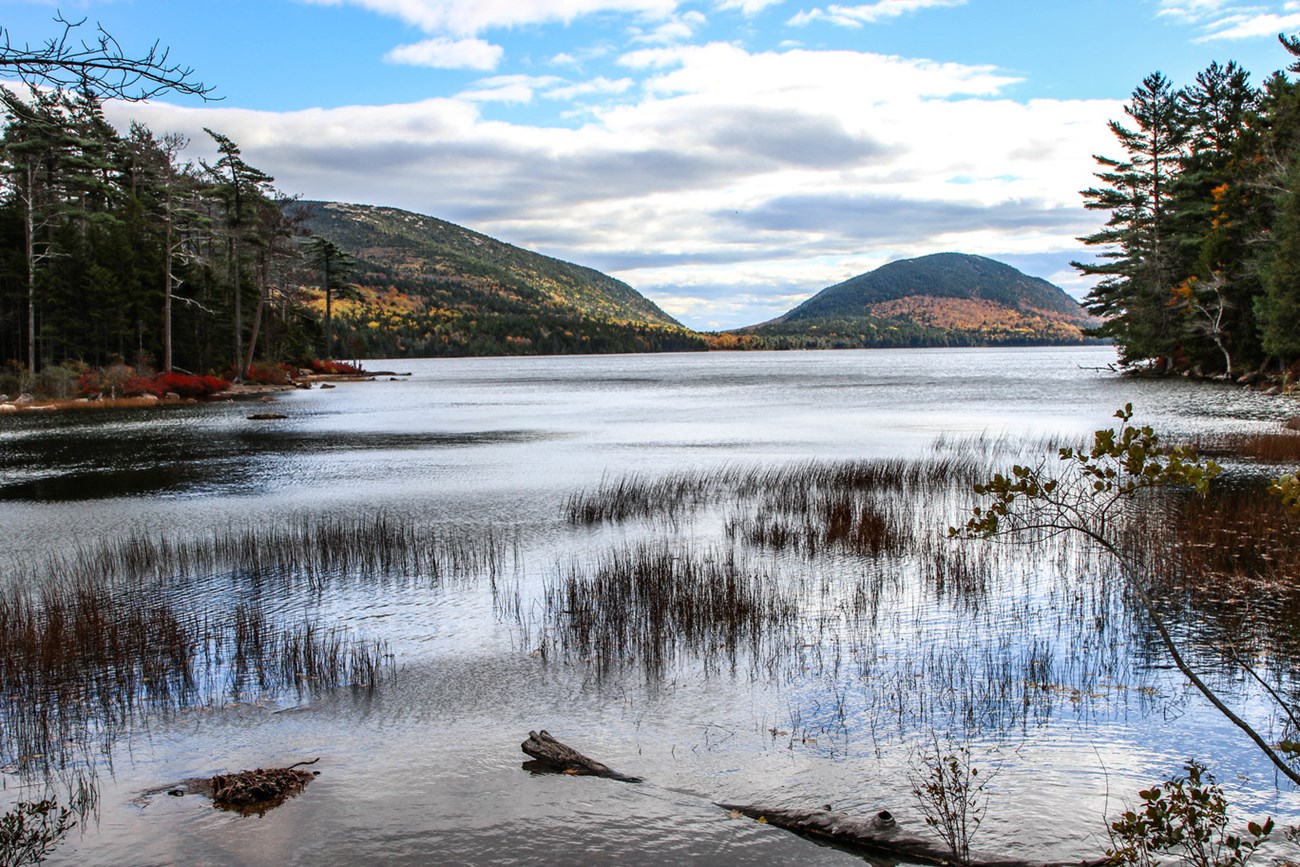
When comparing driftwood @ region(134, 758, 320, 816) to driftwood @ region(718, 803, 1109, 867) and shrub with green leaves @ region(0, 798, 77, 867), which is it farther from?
driftwood @ region(718, 803, 1109, 867)

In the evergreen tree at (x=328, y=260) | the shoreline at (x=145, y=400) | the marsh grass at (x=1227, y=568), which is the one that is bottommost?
the marsh grass at (x=1227, y=568)

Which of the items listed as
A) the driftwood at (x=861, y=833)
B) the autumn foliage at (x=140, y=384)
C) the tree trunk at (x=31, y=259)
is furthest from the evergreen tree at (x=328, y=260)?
the driftwood at (x=861, y=833)

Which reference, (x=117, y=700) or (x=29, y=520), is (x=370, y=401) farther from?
(x=117, y=700)

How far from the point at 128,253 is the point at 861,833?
63350mm

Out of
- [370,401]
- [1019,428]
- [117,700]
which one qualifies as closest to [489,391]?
[370,401]

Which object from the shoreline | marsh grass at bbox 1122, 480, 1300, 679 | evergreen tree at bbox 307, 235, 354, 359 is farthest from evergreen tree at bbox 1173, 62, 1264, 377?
evergreen tree at bbox 307, 235, 354, 359

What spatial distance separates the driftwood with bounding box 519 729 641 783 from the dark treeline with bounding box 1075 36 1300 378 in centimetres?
4663

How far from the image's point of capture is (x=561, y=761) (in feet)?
22.8

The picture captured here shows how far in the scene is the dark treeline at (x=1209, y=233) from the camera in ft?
150

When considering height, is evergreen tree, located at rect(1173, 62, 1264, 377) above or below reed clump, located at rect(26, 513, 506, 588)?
above

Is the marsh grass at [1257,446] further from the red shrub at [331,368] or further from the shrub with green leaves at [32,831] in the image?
the red shrub at [331,368]

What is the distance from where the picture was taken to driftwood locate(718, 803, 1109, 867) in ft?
18.2

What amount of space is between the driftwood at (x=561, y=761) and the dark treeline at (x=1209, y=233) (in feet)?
153

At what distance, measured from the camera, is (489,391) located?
75.1m
